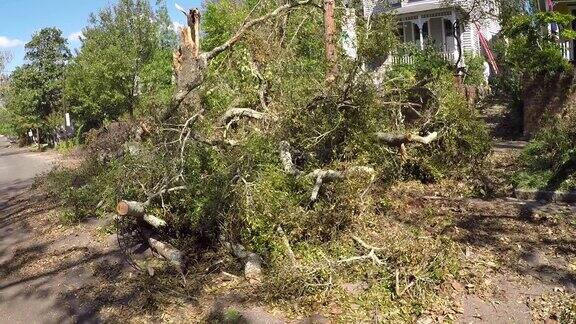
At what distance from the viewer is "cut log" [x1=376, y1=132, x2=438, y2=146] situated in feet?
25.3

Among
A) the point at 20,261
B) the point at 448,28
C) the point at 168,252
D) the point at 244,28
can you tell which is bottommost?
the point at 20,261

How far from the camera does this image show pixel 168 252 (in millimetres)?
6160

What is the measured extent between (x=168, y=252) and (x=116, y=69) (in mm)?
17777

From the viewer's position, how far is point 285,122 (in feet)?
24.7

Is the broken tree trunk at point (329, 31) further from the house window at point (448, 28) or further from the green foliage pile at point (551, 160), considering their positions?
the house window at point (448, 28)

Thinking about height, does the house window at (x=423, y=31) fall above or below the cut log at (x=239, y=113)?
above

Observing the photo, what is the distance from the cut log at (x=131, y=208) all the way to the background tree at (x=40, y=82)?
2615 cm

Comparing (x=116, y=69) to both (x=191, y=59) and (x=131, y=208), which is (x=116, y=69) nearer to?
(x=191, y=59)

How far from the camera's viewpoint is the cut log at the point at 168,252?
6.00 metres

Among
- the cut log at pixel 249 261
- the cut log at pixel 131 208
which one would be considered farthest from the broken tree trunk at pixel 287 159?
the cut log at pixel 131 208

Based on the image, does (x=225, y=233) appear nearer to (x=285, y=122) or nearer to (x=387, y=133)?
(x=285, y=122)

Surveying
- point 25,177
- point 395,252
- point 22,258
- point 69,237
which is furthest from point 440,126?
point 25,177

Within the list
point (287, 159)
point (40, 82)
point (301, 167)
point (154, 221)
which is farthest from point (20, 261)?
point (40, 82)

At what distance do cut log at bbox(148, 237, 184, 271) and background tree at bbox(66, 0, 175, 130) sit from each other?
14.0m
